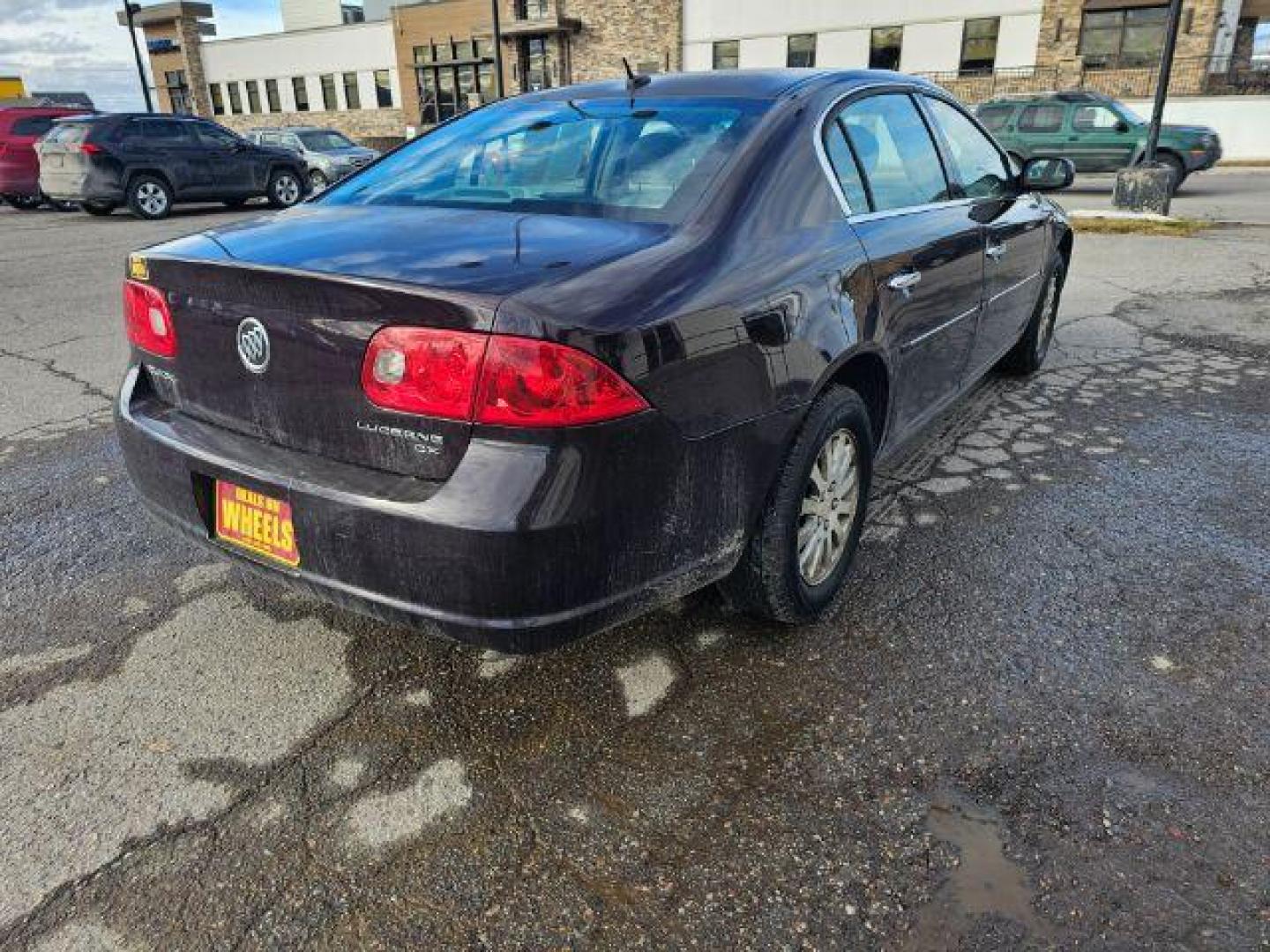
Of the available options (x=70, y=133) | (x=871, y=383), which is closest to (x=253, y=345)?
(x=871, y=383)

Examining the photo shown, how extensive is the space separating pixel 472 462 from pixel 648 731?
895mm

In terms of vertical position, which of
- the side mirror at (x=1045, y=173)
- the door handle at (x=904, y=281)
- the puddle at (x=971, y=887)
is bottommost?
the puddle at (x=971, y=887)

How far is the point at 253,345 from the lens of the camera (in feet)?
7.01

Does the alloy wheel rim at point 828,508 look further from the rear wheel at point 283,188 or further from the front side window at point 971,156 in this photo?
the rear wheel at point 283,188

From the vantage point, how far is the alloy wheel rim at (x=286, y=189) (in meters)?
16.5

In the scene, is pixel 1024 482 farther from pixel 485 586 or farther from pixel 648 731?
pixel 485 586

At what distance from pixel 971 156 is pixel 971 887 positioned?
3.18 meters

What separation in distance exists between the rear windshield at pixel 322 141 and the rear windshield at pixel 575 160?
18853 mm

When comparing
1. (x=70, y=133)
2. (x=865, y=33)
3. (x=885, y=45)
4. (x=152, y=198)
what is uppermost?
(x=865, y=33)

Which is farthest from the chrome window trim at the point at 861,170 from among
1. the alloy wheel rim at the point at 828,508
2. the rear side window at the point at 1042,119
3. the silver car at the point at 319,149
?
the silver car at the point at 319,149

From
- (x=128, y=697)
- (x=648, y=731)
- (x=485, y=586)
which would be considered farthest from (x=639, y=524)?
(x=128, y=697)

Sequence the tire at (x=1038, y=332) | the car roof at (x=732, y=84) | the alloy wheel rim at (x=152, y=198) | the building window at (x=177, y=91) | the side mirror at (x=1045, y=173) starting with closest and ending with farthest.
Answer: the car roof at (x=732, y=84), the side mirror at (x=1045, y=173), the tire at (x=1038, y=332), the alloy wheel rim at (x=152, y=198), the building window at (x=177, y=91)

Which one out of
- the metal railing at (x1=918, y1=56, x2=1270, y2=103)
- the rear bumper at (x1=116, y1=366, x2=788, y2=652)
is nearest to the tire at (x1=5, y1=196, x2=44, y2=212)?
the rear bumper at (x1=116, y1=366, x2=788, y2=652)

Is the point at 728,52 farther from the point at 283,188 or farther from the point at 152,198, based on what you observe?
the point at 152,198
